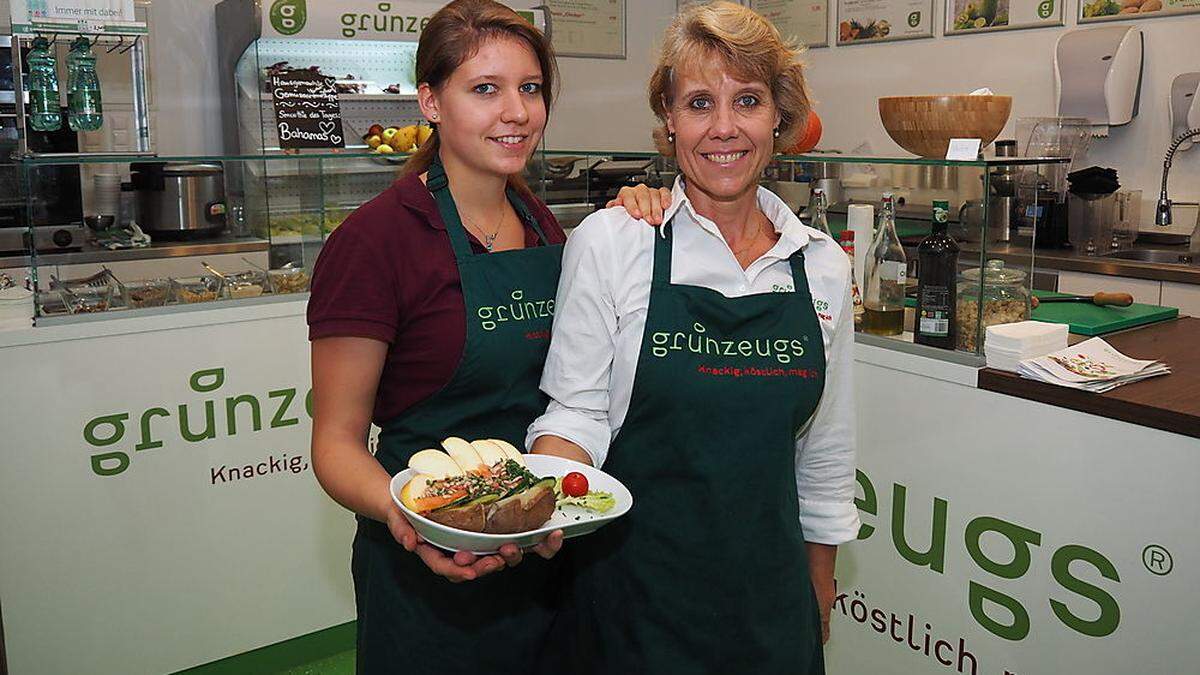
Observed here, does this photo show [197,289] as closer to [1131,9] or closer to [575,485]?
[575,485]

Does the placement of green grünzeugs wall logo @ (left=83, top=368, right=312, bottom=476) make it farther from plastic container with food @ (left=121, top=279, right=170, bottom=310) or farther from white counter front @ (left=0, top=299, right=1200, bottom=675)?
plastic container with food @ (left=121, top=279, right=170, bottom=310)

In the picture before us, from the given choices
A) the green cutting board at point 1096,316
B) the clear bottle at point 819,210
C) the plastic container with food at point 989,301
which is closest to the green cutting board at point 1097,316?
the green cutting board at point 1096,316

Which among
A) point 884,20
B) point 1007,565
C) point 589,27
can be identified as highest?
point 589,27

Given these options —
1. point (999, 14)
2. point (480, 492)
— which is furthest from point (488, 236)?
point (999, 14)

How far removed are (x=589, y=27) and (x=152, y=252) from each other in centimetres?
323

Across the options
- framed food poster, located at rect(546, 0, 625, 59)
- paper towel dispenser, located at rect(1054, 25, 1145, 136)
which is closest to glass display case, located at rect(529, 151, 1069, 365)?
paper towel dispenser, located at rect(1054, 25, 1145, 136)

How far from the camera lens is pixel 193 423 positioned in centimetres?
278

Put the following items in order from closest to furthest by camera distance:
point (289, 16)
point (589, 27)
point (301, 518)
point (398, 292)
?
point (398, 292) < point (301, 518) < point (289, 16) < point (589, 27)

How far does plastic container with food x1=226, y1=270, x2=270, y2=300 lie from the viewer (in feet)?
9.58

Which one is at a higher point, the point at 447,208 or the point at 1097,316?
the point at 447,208

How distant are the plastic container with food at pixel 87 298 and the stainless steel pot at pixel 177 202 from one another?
179 cm

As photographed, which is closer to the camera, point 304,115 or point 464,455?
point 464,455

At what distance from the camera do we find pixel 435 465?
1.39m

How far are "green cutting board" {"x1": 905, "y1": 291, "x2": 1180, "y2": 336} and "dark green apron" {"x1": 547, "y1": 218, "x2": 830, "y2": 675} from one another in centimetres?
107
